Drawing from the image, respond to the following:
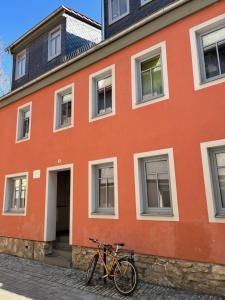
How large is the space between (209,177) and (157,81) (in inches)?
122

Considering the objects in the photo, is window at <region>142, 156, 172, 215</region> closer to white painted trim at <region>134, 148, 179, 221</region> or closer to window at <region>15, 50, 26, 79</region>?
white painted trim at <region>134, 148, 179, 221</region>

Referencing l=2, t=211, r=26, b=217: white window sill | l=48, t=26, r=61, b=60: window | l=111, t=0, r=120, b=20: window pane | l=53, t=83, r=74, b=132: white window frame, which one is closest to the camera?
l=111, t=0, r=120, b=20: window pane

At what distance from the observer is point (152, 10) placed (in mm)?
8148

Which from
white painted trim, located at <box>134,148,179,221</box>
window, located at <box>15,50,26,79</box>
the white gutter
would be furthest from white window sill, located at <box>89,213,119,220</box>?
window, located at <box>15,50,26,79</box>

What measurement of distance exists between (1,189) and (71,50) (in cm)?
661

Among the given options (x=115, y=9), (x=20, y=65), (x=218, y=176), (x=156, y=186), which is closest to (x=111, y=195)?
(x=156, y=186)

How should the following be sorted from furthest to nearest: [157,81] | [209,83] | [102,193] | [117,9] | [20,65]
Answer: [20,65] → [117,9] → [102,193] → [157,81] → [209,83]

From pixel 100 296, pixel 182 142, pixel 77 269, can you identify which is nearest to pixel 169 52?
pixel 182 142

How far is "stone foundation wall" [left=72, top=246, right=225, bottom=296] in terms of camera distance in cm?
560

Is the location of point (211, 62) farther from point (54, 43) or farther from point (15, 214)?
point (15, 214)

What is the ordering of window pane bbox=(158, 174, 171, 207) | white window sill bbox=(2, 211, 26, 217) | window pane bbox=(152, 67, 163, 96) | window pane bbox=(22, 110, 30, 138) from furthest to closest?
window pane bbox=(22, 110, 30, 138), white window sill bbox=(2, 211, 26, 217), window pane bbox=(152, 67, 163, 96), window pane bbox=(158, 174, 171, 207)

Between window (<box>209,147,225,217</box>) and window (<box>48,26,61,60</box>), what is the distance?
798cm

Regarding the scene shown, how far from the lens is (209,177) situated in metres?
6.02

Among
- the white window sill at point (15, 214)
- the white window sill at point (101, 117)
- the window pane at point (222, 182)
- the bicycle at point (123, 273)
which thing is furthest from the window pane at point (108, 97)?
the white window sill at point (15, 214)
